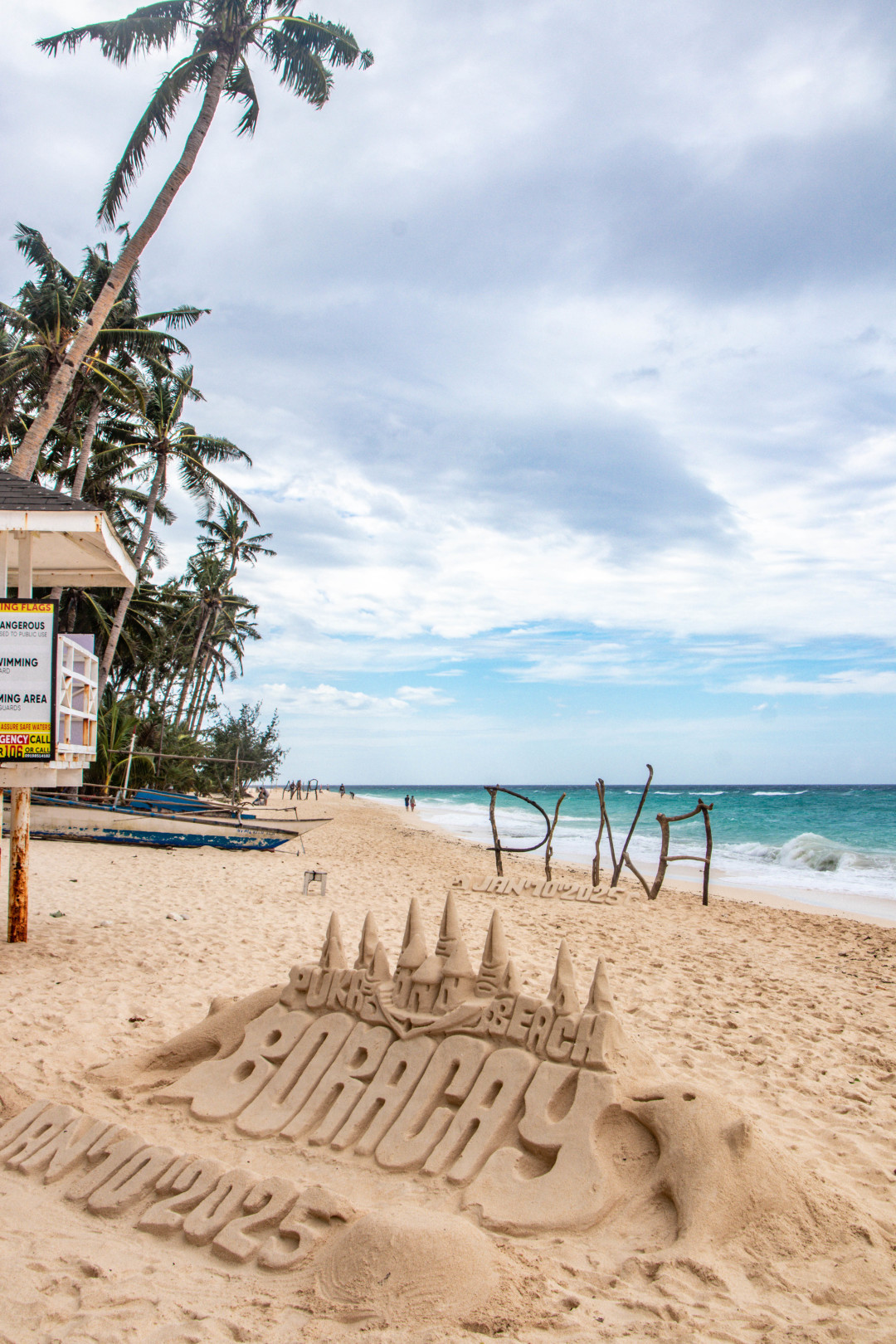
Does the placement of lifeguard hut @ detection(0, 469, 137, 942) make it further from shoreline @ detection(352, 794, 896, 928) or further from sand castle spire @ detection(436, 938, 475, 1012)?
shoreline @ detection(352, 794, 896, 928)

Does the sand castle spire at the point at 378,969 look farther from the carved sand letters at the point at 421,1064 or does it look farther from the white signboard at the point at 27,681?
the white signboard at the point at 27,681

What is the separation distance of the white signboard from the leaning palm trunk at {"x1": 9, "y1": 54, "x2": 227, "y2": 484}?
6825mm

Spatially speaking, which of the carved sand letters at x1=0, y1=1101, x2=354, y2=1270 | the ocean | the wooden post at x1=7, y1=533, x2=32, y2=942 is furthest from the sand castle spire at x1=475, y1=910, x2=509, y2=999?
the ocean

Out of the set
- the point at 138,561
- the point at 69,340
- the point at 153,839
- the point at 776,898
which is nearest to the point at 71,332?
the point at 69,340

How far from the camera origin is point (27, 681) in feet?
24.0

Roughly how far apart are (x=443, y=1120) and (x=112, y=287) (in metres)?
15.0

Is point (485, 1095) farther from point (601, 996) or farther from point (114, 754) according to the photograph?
point (114, 754)

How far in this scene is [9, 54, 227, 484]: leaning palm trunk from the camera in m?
13.2

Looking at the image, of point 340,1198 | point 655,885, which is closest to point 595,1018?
point 340,1198

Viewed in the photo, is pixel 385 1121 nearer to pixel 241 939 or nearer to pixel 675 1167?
pixel 675 1167

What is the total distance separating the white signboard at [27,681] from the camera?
23.8 ft

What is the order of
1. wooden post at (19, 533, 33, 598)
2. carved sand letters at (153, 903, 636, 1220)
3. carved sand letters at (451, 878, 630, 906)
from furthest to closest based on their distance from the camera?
1. carved sand letters at (451, 878, 630, 906)
2. wooden post at (19, 533, 33, 598)
3. carved sand letters at (153, 903, 636, 1220)

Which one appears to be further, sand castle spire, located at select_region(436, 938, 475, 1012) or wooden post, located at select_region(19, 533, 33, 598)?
wooden post, located at select_region(19, 533, 33, 598)

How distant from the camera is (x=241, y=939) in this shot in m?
9.45
